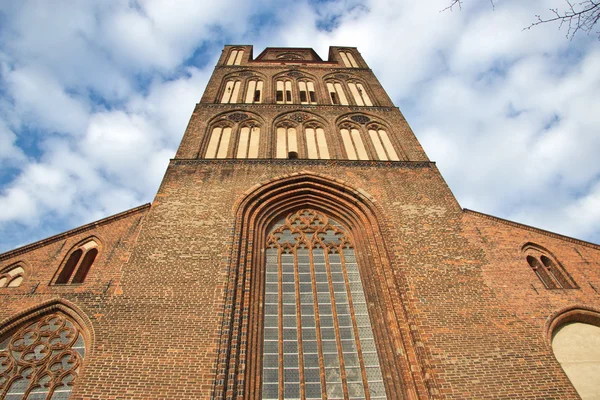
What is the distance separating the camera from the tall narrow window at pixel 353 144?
11.2m

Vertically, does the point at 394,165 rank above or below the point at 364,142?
below

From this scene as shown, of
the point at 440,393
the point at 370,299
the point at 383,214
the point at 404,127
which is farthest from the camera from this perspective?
the point at 404,127

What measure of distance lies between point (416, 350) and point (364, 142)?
22.4 feet

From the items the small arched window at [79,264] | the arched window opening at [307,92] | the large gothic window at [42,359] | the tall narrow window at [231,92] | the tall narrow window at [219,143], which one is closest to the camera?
the large gothic window at [42,359]

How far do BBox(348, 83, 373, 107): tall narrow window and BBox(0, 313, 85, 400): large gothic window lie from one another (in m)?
11.3

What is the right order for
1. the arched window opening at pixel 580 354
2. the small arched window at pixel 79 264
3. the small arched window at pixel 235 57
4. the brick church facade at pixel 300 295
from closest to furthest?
the brick church facade at pixel 300 295, the arched window opening at pixel 580 354, the small arched window at pixel 79 264, the small arched window at pixel 235 57

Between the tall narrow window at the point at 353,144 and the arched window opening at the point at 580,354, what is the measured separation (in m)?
6.14

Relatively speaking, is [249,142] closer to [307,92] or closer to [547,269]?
[307,92]

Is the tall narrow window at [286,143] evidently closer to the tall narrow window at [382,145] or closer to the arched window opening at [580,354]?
the tall narrow window at [382,145]

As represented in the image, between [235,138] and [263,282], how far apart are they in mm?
5323

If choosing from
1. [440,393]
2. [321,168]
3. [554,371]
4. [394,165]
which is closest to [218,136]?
[321,168]

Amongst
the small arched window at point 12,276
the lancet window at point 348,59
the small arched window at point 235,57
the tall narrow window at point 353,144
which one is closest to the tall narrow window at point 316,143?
the tall narrow window at point 353,144

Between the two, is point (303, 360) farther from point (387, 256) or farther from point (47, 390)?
point (47, 390)

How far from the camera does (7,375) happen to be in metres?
6.12
